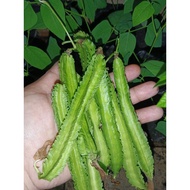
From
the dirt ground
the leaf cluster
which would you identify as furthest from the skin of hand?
the dirt ground

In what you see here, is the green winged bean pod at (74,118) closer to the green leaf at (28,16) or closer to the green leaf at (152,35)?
the green leaf at (28,16)

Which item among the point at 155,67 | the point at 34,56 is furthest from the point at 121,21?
the point at 34,56

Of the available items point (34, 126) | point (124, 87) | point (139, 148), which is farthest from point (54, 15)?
point (139, 148)

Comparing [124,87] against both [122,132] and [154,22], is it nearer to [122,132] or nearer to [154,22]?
[122,132]

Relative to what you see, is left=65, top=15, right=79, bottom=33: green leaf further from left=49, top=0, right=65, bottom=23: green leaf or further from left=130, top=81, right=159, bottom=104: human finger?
left=130, top=81, right=159, bottom=104: human finger

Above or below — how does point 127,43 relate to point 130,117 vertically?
above

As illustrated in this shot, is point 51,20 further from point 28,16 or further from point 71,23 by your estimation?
point 71,23
